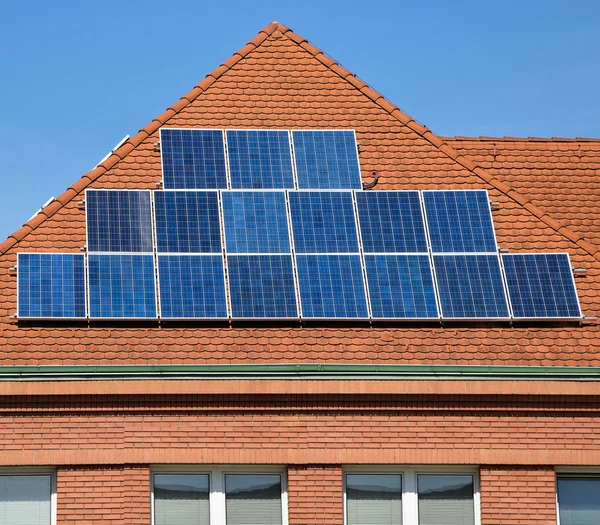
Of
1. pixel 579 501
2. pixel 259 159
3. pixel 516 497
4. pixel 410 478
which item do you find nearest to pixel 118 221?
pixel 259 159

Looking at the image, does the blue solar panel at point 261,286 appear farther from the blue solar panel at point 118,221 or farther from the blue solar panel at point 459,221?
the blue solar panel at point 459,221

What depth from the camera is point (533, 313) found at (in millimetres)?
22234

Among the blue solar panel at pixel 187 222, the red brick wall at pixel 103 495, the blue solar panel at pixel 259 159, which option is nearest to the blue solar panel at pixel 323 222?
the blue solar panel at pixel 259 159

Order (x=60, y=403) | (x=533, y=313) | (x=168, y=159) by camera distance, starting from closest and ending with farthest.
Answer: (x=60, y=403) → (x=533, y=313) → (x=168, y=159)

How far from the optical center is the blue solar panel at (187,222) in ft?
73.9

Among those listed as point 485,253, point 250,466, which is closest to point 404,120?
point 485,253

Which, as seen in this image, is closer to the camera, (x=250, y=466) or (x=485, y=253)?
(x=250, y=466)

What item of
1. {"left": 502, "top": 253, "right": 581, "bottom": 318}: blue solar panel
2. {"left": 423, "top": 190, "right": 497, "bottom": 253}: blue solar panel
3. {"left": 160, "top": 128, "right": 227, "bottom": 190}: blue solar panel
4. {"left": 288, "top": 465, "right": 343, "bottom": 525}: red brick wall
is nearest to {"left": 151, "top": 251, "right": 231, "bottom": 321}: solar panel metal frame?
{"left": 160, "top": 128, "right": 227, "bottom": 190}: blue solar panel

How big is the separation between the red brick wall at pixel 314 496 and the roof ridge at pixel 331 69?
5.48 m

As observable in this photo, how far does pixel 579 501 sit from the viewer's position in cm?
2158

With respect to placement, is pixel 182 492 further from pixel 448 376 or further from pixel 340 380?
pixel 448 376

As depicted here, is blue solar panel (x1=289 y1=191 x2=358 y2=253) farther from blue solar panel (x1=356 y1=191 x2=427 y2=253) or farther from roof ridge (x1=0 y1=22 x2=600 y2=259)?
roof ridge (x1=0 y1=22 x2=600 y2=259)

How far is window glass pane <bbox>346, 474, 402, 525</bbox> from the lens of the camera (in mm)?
21344

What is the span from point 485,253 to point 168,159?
5.19m
